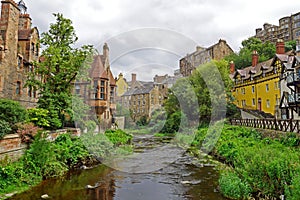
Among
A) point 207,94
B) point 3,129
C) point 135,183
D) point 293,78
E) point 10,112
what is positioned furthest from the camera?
point 207,94

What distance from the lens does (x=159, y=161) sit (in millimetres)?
18797

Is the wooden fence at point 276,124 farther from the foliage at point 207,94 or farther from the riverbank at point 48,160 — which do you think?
the riverbank at point 48,160

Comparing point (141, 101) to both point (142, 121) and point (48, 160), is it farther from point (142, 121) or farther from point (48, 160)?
point (48, 160)

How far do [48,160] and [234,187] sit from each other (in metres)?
9.68

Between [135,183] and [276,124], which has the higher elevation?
[276,124]

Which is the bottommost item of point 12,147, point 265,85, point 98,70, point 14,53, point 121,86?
point 12,147

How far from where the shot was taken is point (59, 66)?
19.5 metres

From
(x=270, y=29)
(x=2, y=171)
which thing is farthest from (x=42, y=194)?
(x=270, y=29)

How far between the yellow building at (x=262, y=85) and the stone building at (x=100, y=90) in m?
21.7

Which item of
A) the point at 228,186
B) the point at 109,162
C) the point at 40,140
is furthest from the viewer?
the point at 109,162

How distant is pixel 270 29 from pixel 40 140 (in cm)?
8678

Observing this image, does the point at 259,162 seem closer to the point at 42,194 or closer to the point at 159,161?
the point at 42,194

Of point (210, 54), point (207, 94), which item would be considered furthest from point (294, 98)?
point (210, 54)

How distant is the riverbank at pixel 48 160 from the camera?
1106 cm
